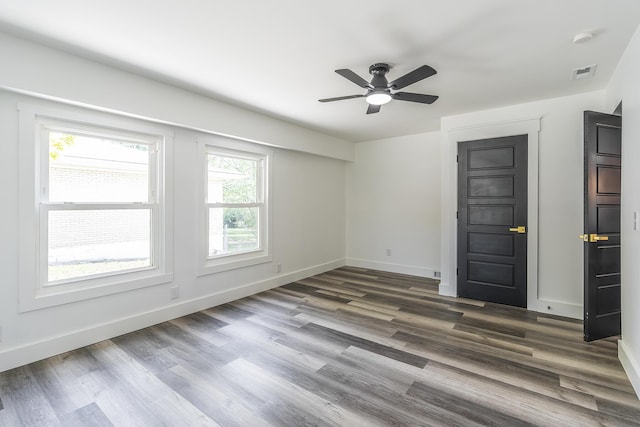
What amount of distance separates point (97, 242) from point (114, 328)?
0.87 meters

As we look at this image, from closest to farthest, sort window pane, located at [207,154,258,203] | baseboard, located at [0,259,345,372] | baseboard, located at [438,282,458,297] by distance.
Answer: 1. baseboard, located at [0,259,345,372]
2. window pane, located at [207,154,258,203]
3. baseboard, located at [438,282,458,297]

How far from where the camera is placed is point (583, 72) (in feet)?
9.19

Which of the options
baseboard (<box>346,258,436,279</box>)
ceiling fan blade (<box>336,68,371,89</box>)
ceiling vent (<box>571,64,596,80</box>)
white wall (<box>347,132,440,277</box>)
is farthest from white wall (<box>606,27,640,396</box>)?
baseboard (<box>346,258,436,279</box>)

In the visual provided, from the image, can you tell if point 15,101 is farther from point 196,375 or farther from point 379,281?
point 379,281

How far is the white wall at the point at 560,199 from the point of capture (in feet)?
11.2

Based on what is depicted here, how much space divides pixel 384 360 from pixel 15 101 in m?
3.68

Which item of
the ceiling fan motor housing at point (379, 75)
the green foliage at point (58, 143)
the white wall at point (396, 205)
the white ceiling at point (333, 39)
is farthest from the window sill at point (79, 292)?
the white wall at point (396, 205)

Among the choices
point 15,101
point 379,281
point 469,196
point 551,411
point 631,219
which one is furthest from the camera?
point 379,281

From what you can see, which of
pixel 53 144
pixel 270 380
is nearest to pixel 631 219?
pixel 270 380

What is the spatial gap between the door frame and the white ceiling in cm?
54

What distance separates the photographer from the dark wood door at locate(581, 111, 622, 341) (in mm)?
2721

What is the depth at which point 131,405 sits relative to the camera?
76.2 inches

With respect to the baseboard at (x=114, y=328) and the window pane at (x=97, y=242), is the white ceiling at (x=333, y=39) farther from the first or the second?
the baseboard at (x=114, y=328)

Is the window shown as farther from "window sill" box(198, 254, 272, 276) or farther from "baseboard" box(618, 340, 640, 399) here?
"baseboard" box(618, 340, 640, 399)
